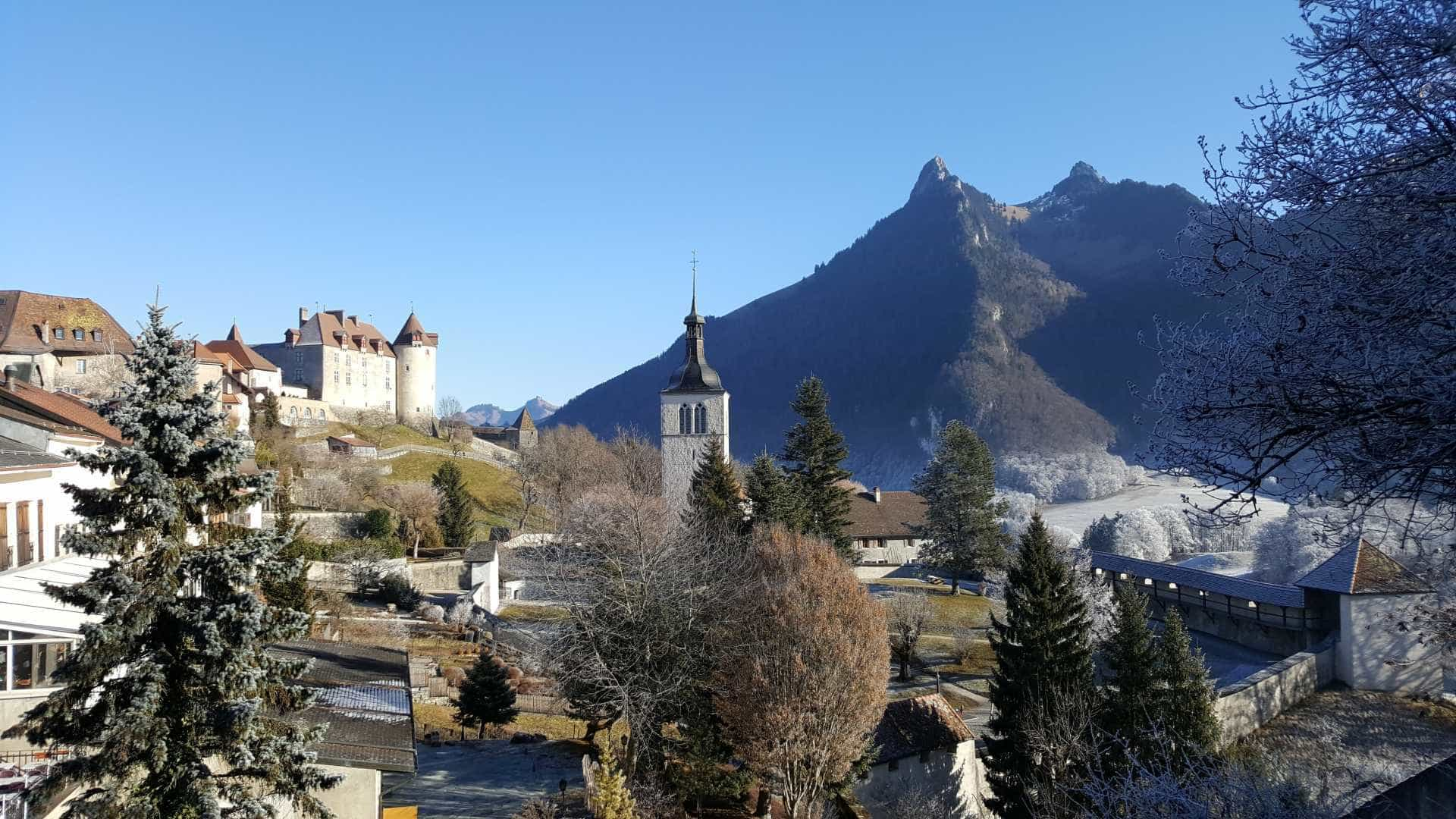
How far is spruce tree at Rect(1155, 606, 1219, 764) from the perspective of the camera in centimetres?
2041

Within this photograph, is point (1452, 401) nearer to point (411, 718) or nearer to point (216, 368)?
point (411, 718)

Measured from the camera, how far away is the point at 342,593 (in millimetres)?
41219

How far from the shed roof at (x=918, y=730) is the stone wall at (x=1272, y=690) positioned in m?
6.71

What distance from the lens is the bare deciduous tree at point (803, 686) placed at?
19906 mm

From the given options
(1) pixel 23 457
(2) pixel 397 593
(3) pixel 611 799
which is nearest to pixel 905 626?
(3) pixel 611 799

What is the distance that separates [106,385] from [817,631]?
150ft

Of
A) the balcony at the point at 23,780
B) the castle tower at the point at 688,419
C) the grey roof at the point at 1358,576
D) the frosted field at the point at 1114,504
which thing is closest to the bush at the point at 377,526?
the castle tower at the point at 688,419

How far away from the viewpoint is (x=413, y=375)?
94.4m

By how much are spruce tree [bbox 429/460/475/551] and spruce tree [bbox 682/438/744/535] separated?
75.9 feet

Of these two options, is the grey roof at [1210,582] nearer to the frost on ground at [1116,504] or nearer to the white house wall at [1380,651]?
the white house wall at [1380,651]

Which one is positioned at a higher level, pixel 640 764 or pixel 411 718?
pixel 411 718

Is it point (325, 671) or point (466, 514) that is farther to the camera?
point (466, 514)

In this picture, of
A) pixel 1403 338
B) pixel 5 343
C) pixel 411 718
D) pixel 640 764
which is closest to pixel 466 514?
pixel 5 343

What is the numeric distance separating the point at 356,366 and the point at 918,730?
3041 inches
